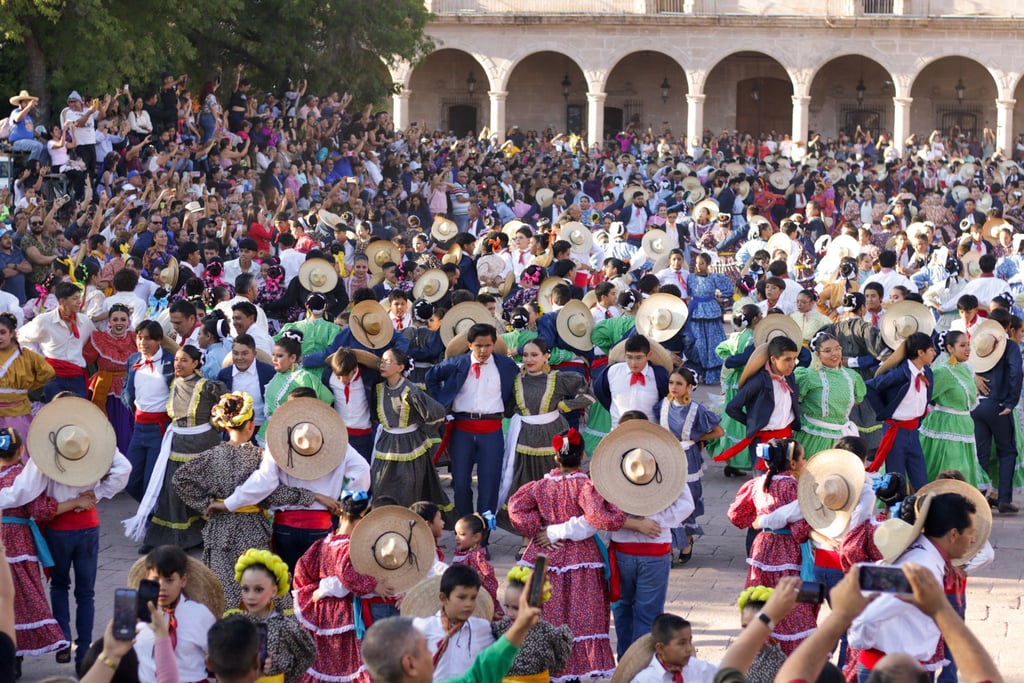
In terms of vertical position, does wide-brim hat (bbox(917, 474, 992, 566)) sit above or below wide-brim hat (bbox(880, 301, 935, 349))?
below

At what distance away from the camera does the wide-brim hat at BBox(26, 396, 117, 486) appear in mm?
7746

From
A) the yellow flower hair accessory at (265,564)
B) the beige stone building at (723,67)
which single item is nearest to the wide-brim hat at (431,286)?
the yellow flower hair accessory at (265,564)

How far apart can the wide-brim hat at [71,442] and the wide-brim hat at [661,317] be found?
516 centimetres

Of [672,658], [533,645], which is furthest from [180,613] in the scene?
[672,658]

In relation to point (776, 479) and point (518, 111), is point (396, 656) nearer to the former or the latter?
point (776, 479)

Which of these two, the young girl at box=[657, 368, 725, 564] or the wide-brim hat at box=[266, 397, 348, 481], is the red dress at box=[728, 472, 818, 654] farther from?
the wide-brim hat at box=[266, 397, 348, 481]

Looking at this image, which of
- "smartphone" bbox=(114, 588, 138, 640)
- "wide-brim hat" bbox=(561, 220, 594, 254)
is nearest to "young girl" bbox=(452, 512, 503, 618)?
"smartphone" bbox=(114, 588, 138, 640)

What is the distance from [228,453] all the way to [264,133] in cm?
1565

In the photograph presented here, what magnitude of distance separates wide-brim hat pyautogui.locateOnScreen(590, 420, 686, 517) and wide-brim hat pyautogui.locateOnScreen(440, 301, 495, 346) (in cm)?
385

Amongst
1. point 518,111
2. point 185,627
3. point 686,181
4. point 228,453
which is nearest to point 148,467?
point 228,453

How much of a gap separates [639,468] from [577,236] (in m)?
10.6

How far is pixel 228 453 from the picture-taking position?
8.05 m

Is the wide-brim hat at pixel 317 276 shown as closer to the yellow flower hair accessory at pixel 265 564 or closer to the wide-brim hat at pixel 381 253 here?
the wide-brim hat at pixel 381 253

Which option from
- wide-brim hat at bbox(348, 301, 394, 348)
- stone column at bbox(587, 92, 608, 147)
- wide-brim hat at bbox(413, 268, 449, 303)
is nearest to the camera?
wide-brim hat at bbox(348, 301, 394, 348)
